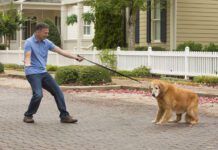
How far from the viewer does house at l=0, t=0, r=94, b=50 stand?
113ft

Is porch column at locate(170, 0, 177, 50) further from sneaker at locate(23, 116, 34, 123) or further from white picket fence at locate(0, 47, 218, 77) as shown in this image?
sneaker at locate(23, 116, 34, 123)

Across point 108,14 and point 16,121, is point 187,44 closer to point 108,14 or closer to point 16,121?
point 108,14

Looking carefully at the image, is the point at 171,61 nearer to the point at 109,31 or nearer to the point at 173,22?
the point at 173,22

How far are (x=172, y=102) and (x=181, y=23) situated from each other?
14687 mm

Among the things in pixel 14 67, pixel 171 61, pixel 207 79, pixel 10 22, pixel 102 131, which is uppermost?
pixel 10 22

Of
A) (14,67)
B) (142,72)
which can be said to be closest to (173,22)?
(142,72)

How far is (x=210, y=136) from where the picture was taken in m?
9.69

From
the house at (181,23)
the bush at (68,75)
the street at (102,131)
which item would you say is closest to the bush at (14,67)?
the house at (181,23)

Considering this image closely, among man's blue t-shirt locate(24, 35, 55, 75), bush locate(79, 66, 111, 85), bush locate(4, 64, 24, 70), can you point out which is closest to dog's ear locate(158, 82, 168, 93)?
man's blue t-shirt locate(24, 35, 55, 75)

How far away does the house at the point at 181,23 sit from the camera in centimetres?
2492

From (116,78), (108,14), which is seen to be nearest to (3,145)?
(116,78)

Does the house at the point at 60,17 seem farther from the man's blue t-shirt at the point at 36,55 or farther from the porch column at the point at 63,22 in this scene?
the man's blue t-shirt at the point at 36,55

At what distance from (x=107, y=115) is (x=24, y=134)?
301cm

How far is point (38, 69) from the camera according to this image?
36.3ft
